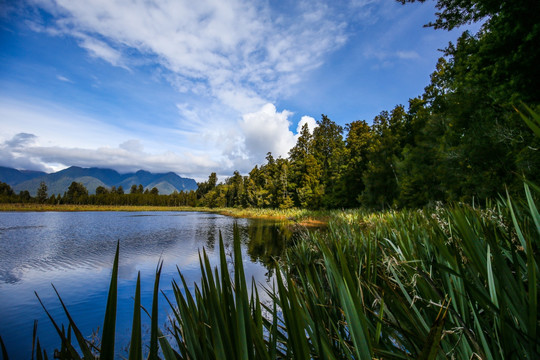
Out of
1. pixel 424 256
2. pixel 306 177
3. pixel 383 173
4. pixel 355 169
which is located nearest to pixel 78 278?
pixel 424 256

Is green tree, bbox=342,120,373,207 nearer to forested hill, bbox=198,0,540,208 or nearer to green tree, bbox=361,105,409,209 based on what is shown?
forested hill, bbox=198,0,540,208

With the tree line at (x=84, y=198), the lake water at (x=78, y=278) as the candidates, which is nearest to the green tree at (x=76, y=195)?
the tree line at (x=84, y=198)

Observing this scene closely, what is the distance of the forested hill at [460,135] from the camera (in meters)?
6.70

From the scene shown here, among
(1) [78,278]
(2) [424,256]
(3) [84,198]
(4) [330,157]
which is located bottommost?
(1) [78,278]

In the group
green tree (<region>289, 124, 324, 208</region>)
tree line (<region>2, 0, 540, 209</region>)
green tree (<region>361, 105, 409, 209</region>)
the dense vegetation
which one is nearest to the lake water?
the dense vegetation

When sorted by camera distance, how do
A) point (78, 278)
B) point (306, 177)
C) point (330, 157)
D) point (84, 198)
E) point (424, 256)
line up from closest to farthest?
point (424, 256) → point (78, 278) → point (306, 177) → point (330, 157) → point (84, 198)

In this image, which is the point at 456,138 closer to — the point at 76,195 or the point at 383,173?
the point at 383,173

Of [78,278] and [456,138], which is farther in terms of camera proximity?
[456,138]

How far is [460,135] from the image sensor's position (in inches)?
505

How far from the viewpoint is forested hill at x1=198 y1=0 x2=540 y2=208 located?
670 centimetres

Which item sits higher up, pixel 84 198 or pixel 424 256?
pixel 84 198

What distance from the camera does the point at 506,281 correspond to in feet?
3.11

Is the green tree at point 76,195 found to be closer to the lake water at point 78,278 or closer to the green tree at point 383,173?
the lake water at point 78,278

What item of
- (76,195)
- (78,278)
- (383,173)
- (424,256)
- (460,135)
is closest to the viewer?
(424,256)
